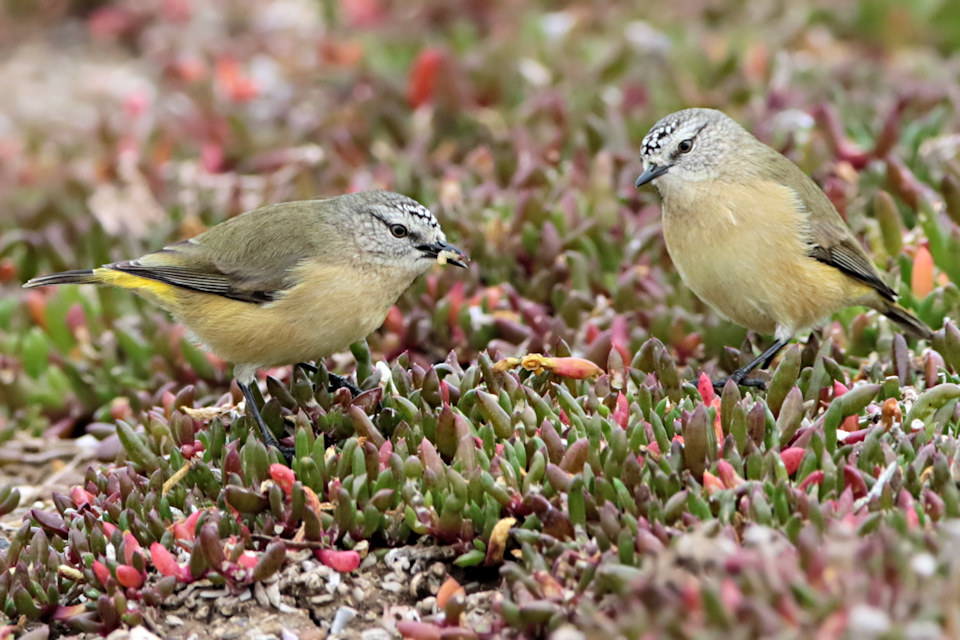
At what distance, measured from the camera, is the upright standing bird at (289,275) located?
563 centimetres

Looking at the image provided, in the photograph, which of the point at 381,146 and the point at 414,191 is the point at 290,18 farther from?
the point at 414,191

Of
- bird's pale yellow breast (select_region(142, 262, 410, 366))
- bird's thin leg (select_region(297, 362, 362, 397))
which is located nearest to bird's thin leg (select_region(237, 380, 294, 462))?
bird's pale yellow breast (select_region(142, 262, 410, 366))

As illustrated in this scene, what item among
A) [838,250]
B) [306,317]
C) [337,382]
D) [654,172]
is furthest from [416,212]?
[838,250]

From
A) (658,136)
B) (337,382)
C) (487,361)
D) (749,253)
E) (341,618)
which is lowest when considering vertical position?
(341,618)

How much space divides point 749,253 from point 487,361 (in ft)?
4.71

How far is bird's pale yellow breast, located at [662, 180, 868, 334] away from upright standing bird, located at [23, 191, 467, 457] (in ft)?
3.66

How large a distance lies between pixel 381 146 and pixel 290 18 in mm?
3992

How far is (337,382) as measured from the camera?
5910 mm

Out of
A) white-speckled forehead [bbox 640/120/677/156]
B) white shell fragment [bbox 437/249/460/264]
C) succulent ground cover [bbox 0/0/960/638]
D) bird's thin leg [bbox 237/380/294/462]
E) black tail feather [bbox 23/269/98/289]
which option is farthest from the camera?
black tail feather [bbox 23/269/98/289]

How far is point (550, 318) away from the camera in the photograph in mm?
7051

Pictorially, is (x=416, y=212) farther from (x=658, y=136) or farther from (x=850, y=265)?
(x=850, y=265)

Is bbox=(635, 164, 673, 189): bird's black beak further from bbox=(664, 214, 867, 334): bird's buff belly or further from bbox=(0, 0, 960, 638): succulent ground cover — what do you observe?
bbox=(0, 0, 960, 638): succulent ground cover

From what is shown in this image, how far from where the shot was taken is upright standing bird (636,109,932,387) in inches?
230

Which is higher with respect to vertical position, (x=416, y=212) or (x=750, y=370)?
(x=416, y=212)
